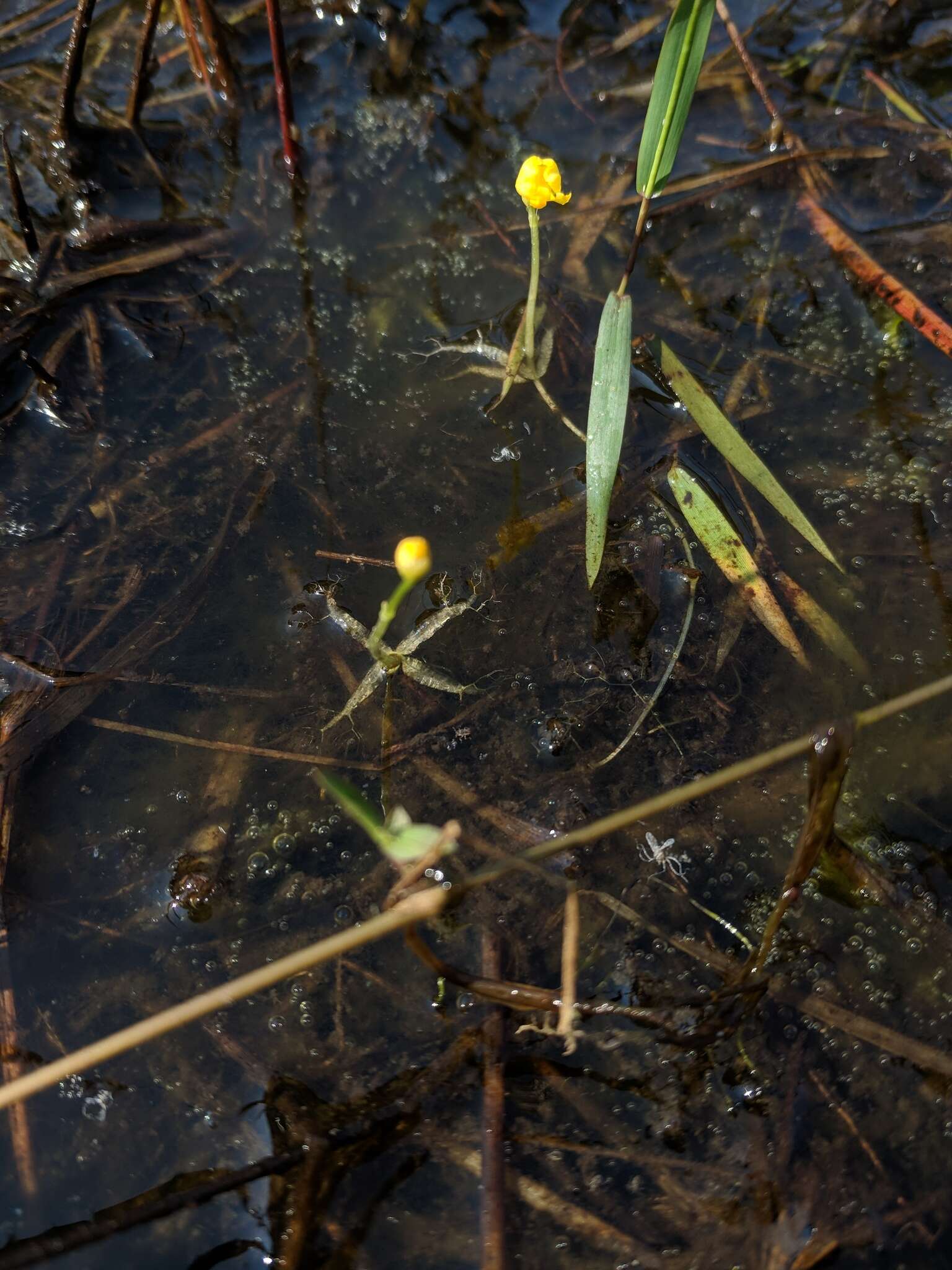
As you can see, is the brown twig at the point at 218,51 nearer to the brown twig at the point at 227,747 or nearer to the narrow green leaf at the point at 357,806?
the brown twig at the point at 227,747

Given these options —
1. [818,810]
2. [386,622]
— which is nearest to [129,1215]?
[386,622]

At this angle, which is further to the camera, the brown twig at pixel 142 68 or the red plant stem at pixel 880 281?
the brown twig at pixel 142 68

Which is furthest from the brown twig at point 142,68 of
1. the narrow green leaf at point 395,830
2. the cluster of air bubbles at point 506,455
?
the narrow green leaf at point 395,830

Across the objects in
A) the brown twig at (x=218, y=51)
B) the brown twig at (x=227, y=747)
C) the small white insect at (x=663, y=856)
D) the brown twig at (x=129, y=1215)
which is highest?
the brown twig at (x=218, y=51)

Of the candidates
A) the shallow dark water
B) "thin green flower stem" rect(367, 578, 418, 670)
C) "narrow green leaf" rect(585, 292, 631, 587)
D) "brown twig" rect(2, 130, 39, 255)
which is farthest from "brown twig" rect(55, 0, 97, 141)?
Answer: "thin green flower stem" rect(367, 578, 418, 670)

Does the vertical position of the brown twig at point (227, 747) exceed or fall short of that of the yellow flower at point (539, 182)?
it falls short

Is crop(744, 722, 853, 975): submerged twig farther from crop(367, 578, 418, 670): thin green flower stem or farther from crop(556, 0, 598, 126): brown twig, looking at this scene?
crop(556, 0, 598, 126): brown twig

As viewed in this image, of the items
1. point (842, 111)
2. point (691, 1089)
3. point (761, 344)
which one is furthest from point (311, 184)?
point (691, 1089)

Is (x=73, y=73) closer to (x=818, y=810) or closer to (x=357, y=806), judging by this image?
(x=357, y=806)
